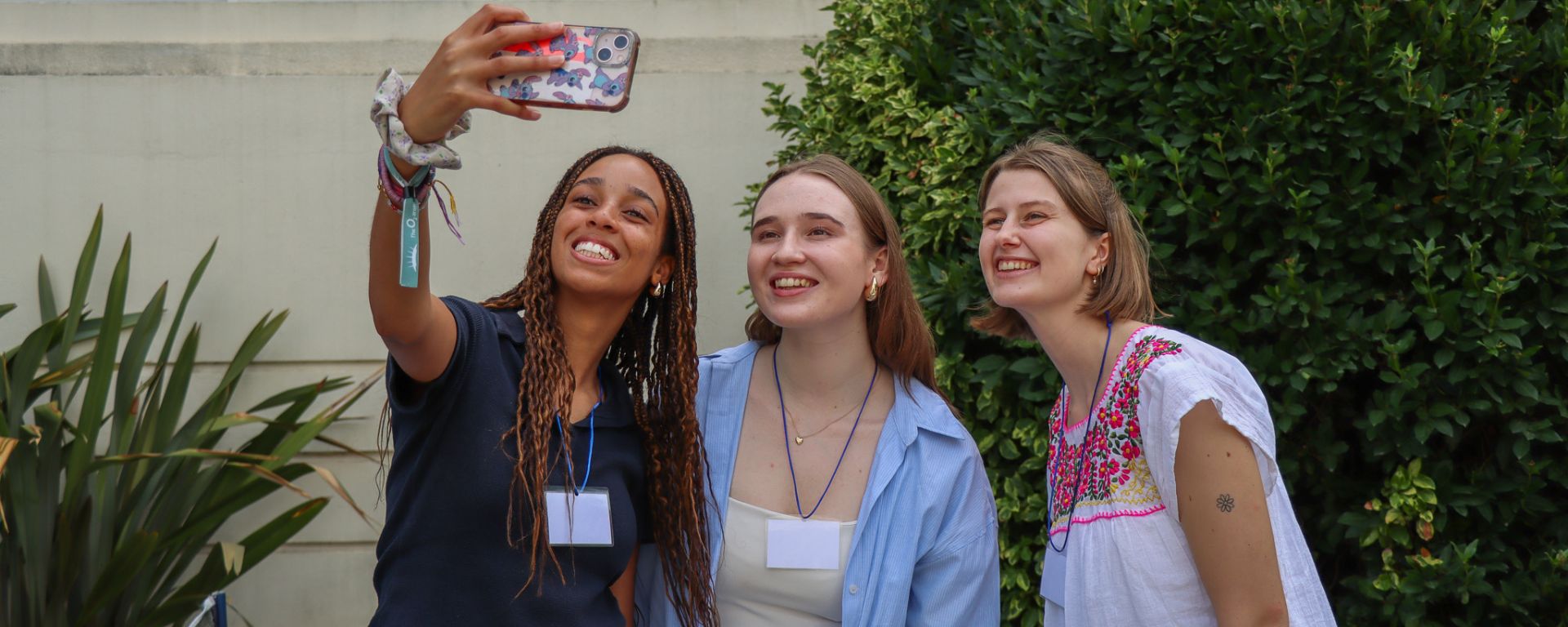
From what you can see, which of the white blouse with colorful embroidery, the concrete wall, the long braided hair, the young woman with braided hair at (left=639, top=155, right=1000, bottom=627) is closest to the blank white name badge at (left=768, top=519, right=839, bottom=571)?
the young woman with braided hair at (left=639, top=155, right=1000, bottom=627)

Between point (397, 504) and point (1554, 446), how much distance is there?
2531 mm

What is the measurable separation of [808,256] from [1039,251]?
1.72ft

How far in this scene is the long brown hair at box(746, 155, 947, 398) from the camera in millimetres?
A: 2783

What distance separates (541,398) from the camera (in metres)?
2.24

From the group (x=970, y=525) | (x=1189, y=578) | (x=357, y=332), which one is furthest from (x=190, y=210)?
(x=1189, y=578)

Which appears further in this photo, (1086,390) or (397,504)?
(1086,390)

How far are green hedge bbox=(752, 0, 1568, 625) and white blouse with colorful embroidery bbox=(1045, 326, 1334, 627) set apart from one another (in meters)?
0.87

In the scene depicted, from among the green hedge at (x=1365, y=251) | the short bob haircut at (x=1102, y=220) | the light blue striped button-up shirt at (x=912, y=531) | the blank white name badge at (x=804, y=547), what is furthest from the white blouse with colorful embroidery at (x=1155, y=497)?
the green hedge at (x=1365, y=251)

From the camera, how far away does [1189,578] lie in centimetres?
210

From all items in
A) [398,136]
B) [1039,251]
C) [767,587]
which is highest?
[398,136]

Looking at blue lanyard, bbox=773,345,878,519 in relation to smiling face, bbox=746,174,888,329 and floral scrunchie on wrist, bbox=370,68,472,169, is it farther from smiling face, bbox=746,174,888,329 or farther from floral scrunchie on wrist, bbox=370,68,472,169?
floral scrunchie on wrist, bbox=370,68,472,169

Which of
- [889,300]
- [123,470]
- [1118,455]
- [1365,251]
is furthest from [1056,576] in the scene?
[123,470]

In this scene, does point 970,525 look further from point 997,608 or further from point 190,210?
point 190,210

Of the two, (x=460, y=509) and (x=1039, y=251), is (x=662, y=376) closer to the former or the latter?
(x=460, y=509)
